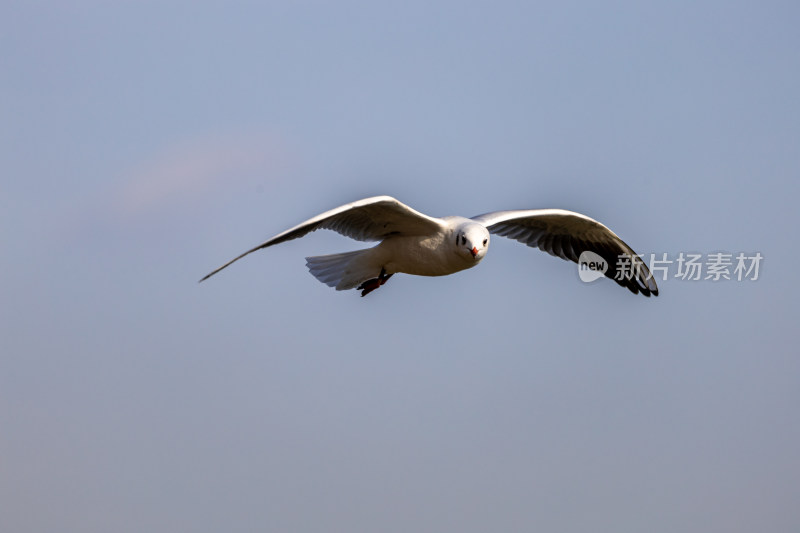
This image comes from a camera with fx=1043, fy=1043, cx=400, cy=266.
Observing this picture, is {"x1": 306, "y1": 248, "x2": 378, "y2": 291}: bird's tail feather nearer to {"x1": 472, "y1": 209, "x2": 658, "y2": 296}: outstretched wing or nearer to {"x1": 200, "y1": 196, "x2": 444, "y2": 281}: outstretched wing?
{"x1": 200, "y1": 196, "x2": 444, "y2": 281}: outstretched wing

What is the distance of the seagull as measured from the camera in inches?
359

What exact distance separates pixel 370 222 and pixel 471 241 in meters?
1.11

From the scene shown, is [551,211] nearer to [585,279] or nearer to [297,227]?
[585,279]

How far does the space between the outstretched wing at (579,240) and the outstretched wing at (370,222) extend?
173 cm

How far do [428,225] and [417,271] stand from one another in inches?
22.1

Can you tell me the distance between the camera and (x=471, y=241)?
9.08m

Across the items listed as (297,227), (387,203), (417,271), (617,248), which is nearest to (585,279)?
(617,248)

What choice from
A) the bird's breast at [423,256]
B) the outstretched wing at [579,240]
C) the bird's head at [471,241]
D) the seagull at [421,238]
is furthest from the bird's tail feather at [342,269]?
the outstretched wing at [579,240]

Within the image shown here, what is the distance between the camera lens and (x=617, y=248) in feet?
38.1

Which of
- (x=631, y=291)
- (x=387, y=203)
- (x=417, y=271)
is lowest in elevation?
(x=631, y=291)

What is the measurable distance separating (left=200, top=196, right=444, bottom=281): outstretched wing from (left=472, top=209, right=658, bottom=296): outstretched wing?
1731mm

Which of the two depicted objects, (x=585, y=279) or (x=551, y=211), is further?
(x=585, y=279)
